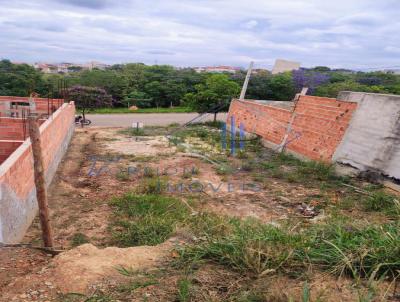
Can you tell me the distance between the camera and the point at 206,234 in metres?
3.84

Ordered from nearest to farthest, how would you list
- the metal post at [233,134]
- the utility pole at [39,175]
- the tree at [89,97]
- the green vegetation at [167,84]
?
the utility pole at [39,175] → the metal post at [233,134] → the tree at [89,97] → the green vegetation at [167,84]

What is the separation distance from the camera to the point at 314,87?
25094mm

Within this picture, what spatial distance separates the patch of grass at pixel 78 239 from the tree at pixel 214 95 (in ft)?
38.7

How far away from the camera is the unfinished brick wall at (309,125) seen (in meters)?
9.71

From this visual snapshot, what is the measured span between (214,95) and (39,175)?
1275cm

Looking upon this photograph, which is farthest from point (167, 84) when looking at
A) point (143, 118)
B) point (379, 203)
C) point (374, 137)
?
point (379, 203)

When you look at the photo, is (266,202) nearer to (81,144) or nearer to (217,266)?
(217,266)

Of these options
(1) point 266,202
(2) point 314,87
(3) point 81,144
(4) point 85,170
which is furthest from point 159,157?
(2) point 314,87

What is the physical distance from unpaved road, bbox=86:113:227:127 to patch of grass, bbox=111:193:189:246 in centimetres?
1247

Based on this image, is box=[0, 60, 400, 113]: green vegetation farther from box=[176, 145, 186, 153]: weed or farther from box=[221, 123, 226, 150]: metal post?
box=[176, 145, 186, 153]: weed

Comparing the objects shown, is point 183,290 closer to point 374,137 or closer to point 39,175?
point 39,175

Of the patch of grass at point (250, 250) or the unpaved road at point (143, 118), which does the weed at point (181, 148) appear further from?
the patch of grass at point (250, 250)

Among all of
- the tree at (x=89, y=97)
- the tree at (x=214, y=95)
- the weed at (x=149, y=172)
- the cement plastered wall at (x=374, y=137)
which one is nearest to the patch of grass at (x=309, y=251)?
the weed at (x=149, y=172)

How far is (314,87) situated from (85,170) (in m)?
20.0
